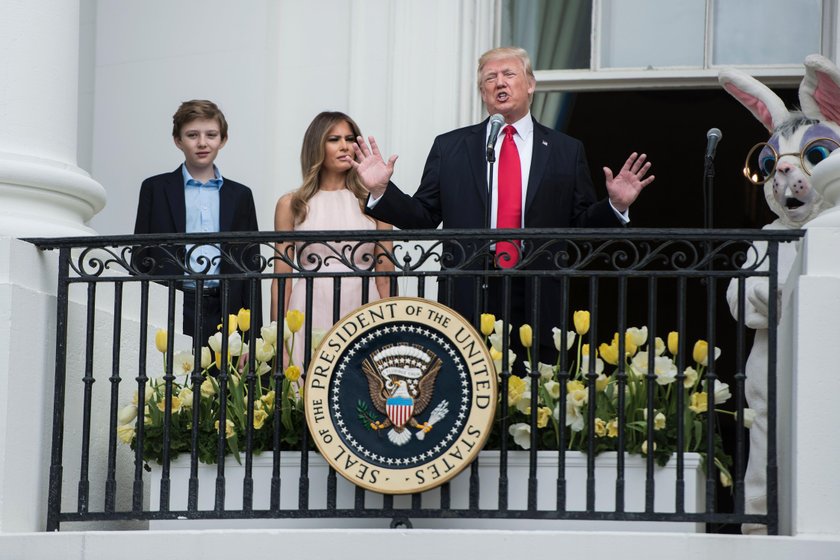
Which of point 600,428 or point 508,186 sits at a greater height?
point 508,186

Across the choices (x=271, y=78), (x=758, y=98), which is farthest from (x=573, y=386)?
(x=271, y=78)

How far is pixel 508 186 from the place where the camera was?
777 cm

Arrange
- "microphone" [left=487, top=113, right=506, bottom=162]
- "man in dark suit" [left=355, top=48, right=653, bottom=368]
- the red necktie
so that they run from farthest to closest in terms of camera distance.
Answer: the red necktie
"man in dark suit" [left=355, top=48, right=653, bottom=368]
"microphone" [left=487, top=113, right=506, bottom=162]

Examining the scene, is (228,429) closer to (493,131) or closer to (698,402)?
(493,131)

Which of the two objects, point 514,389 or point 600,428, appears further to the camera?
point 514,389

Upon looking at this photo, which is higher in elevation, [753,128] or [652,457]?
[753,128]

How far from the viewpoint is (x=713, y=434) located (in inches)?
257

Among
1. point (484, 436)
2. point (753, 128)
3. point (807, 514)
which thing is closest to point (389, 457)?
point (484, 436)

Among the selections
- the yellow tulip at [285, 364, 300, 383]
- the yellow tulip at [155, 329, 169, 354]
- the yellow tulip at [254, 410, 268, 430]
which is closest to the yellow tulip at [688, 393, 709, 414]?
the yellow tulip at [285, 364, 300, 383]

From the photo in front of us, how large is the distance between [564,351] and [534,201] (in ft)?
4.28

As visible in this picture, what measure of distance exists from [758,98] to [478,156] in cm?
135

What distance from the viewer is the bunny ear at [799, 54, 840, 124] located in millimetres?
7754

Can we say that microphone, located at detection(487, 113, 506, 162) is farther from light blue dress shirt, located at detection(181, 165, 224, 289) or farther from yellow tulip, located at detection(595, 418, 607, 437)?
light blue dress shirt, located at detection(181, 165, 224, 289)

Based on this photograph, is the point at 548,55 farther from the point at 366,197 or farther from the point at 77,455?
the point at 77,455
